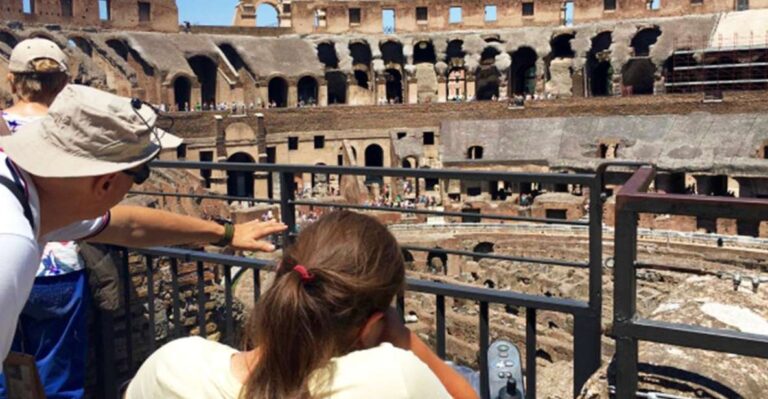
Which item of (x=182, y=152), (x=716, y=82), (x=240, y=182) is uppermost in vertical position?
(x=716, y=82)

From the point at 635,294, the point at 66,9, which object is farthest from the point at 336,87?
the point at 635,294

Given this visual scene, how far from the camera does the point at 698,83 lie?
33188mm

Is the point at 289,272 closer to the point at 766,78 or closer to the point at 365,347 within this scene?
the point at 365,347

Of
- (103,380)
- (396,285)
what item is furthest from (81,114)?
(103,380)

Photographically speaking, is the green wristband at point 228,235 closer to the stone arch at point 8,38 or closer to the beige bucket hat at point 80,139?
the beige bucket hat at point 80,139

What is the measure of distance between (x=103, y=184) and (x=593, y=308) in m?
2.16

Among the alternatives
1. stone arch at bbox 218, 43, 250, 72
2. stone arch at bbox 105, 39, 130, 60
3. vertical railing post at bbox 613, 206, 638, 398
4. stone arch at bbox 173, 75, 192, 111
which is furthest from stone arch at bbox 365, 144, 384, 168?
vertical railing post at bbox 613, 206, 638, 398

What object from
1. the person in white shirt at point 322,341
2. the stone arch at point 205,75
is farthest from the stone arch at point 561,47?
the person in white shirt at point 322,341

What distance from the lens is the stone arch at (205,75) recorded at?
3769 centimetres

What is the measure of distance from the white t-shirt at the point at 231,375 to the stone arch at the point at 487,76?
124 ft

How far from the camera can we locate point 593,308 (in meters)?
3.38

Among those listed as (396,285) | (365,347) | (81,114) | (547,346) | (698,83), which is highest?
(698,83)

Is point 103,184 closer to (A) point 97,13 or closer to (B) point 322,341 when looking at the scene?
(B) point 322,341

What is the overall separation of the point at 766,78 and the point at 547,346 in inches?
Answer: 925
